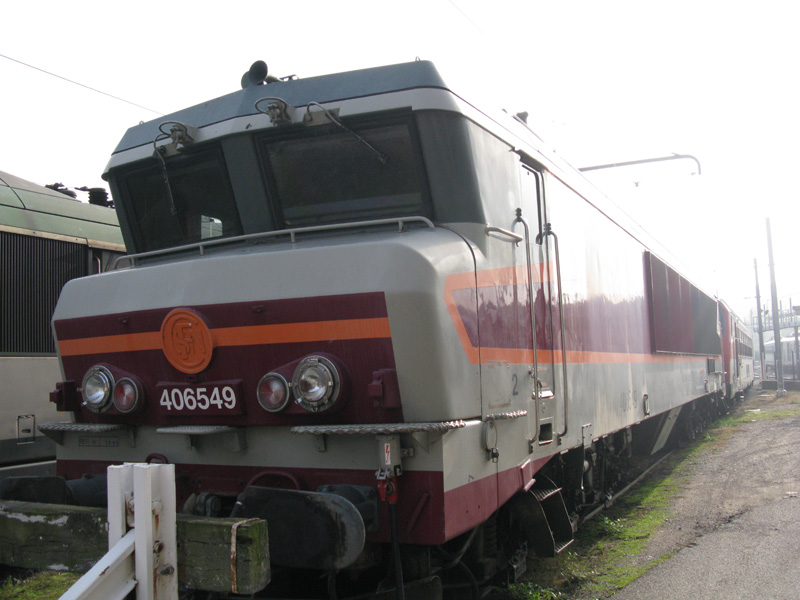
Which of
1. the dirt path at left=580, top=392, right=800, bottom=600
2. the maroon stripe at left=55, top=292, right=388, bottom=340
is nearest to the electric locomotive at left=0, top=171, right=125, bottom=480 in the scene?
the maroon stripe at left=55, top=292, right=388, bottom=340

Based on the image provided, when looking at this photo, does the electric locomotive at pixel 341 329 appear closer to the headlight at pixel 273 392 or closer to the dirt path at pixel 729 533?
the headlight at pixel 273 392

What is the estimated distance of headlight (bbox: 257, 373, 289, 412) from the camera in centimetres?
365

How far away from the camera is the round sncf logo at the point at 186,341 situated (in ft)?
12.8

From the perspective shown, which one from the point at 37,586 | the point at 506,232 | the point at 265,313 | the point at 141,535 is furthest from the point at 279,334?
the point at 37,586

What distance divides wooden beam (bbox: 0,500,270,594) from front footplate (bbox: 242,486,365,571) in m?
0.29

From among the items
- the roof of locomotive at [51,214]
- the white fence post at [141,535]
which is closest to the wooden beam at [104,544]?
the white fence post at [141,535]

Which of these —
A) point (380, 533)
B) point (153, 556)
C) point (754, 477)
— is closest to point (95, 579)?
point (153, 556)

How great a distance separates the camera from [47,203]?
773 cm

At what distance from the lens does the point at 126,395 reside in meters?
4.21

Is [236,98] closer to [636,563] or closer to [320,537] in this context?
[320,537]

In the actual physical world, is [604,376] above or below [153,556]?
above

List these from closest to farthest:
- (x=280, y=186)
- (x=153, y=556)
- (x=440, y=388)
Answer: (x=153, y=556) → (x=440, y=388) → (x=280, y=186)

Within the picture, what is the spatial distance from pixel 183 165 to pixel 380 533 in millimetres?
2651

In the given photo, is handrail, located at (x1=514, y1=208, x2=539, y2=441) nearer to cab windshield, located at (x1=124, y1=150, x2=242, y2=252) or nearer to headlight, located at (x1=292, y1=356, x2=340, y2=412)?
headlight, located at (x1=292, y1=356, x2=340, y2=412)
